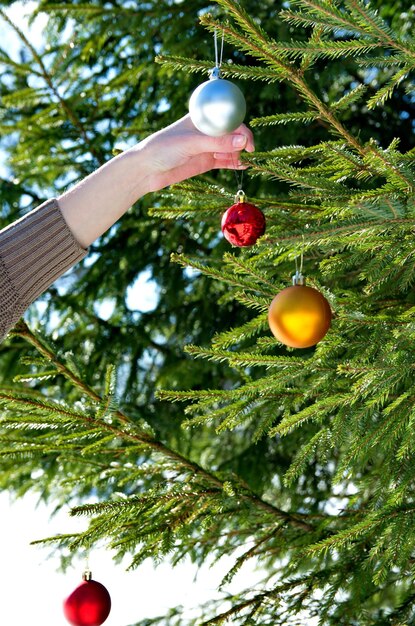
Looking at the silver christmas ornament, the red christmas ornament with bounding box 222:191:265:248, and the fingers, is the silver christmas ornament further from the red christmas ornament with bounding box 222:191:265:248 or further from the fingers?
the red christmas ornament with bounding box 222:191:265:248

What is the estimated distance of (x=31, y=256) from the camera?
1.58 metres

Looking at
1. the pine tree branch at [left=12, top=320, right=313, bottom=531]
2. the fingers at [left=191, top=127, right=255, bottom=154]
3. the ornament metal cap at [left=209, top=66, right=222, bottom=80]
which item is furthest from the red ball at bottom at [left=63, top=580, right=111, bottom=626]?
the ornament metal cap at [left=209, top=66, right=222, bottom=80]

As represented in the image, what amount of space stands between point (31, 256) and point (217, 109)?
0.42 meters

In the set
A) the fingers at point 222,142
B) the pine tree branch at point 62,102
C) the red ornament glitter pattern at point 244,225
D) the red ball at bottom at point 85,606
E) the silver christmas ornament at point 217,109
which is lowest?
the red ball at bottom at point 85,606

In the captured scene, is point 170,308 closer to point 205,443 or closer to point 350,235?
point 205,443

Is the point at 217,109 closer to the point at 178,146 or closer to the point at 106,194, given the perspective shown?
the point at 178,146

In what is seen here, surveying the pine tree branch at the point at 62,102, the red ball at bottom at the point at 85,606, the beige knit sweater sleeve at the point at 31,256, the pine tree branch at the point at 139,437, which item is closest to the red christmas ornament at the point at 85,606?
the red ball at bottom at the point at 85,606

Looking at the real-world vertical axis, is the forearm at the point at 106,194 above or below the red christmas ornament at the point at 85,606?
above

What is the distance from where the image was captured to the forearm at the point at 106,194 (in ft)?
5.16

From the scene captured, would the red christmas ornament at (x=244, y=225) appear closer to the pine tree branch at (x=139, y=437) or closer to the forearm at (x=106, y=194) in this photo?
the forearm at (x=106, y=194)

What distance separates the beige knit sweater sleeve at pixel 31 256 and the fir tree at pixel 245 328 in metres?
0.27

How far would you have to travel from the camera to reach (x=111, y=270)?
405cm

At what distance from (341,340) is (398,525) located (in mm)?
393

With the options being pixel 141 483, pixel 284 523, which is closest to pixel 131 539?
pixel 284 523
